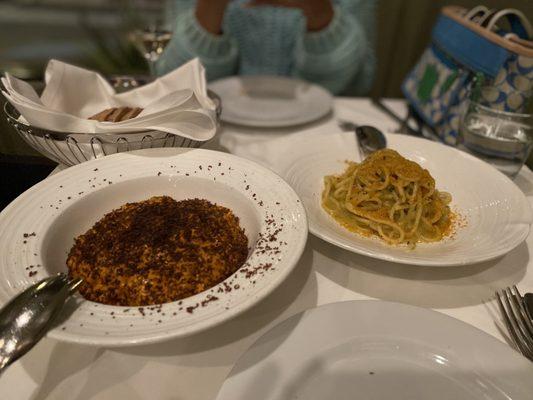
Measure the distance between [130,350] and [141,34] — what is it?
1.46m

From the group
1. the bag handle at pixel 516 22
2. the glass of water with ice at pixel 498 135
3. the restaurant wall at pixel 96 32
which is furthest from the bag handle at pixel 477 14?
the restaurant wall at pixel 96 32

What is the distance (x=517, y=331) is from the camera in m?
0.90

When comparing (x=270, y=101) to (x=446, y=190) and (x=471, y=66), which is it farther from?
(x=446, y=190)

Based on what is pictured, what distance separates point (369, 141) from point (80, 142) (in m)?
1.12

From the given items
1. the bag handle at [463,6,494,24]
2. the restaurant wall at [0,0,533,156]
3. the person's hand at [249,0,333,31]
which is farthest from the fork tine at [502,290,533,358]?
the person's hand at [249,0,333,31]

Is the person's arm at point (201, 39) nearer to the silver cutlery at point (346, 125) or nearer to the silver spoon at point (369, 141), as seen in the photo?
the silver cutlery at point (346, 125)

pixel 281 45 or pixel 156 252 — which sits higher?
pixel 156 252

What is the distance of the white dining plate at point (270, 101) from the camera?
191 centimetres

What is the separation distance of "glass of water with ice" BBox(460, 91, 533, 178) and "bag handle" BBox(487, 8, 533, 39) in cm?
34

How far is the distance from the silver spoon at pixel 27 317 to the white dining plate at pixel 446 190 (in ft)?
2.08

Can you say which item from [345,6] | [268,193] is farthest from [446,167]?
[345,6]

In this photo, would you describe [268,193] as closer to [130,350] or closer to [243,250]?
[243,250]

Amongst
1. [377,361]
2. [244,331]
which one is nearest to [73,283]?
[244,331]

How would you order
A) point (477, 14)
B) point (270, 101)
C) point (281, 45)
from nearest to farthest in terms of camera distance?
point (477, 14), point (270, 101), point (281, 45)
